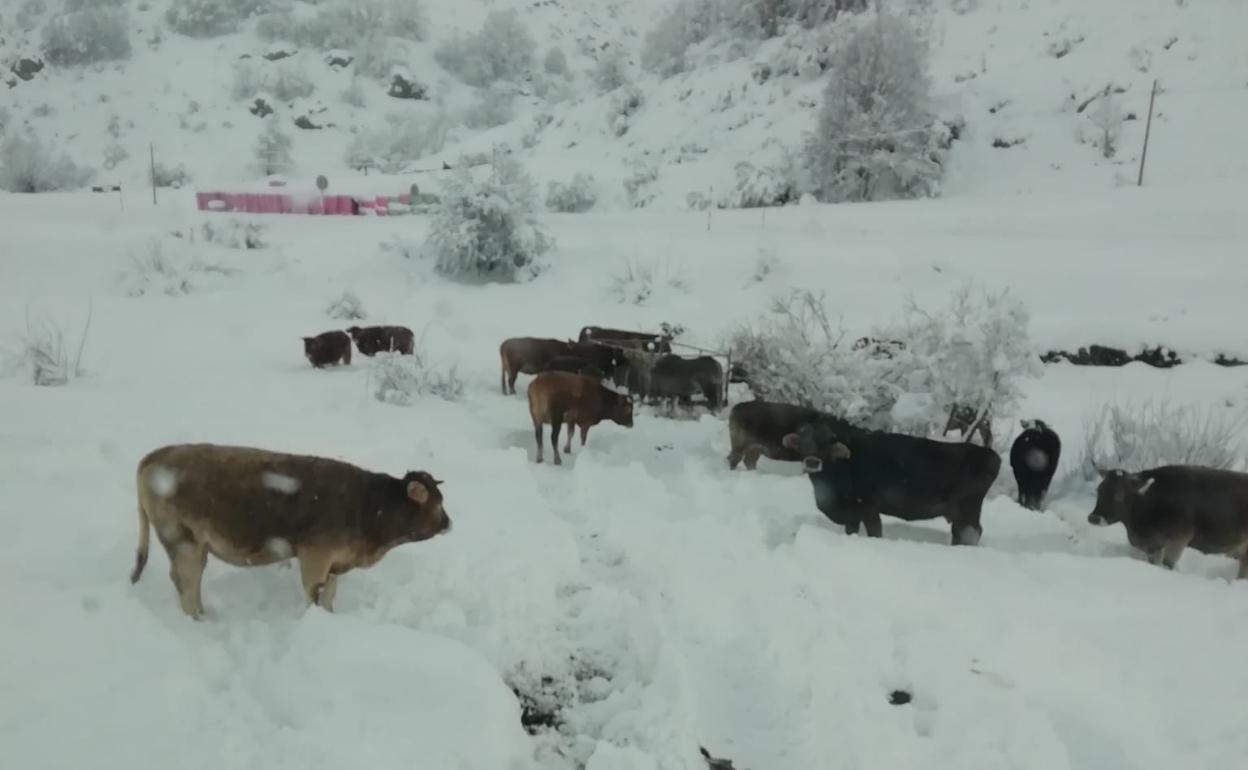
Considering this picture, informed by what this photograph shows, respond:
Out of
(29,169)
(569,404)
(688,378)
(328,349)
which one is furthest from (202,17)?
(569,404)

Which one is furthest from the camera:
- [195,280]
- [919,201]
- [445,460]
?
[919,201]

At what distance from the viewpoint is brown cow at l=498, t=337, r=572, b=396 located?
11578mm

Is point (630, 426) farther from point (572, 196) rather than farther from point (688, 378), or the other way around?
point (572, 196)

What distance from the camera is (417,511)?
4.74 meters

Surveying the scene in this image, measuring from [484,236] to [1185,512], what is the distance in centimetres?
1535

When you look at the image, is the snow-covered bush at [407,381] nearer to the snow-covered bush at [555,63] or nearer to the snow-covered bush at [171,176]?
the snow-covered bush at [171,176]

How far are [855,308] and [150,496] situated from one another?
505 inches

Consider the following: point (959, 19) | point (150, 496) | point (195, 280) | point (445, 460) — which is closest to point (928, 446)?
point (445, 460)

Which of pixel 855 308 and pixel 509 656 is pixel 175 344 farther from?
pixel 855 308

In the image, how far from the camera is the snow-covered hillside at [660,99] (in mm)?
23438

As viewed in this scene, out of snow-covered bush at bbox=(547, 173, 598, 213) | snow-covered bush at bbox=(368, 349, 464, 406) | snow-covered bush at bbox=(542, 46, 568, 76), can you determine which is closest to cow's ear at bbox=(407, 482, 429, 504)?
snow-covered bush at bbox=(368, 349, 464, 406)

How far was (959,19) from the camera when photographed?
32750 mm

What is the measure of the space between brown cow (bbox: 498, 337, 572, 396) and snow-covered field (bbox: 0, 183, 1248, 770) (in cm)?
76

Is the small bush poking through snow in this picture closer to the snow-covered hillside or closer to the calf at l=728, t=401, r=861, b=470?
the calf at l=728, t=401, r=861, b=470
